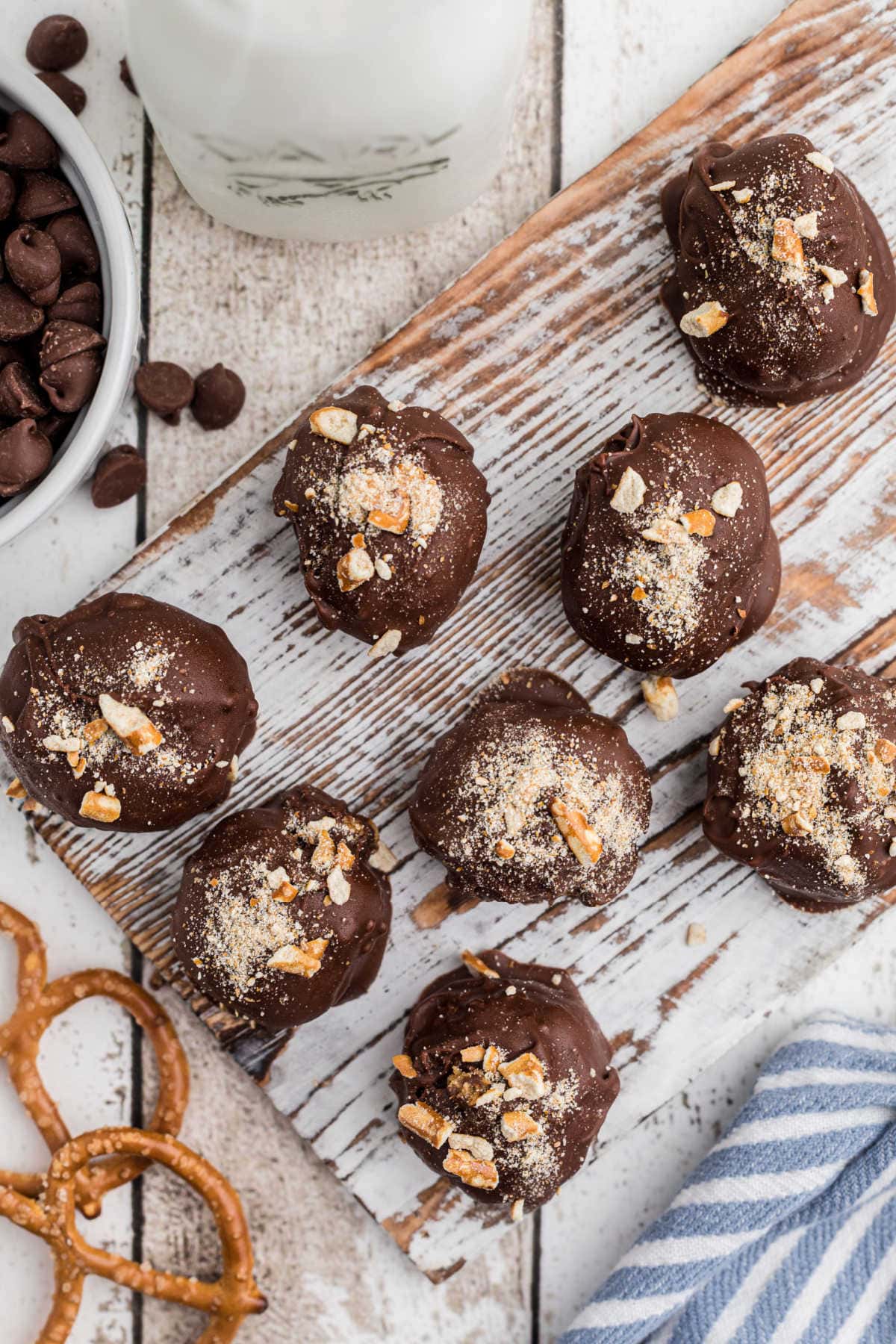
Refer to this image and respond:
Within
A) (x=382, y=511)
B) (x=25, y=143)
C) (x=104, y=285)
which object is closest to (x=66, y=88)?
(x=25, y=143)

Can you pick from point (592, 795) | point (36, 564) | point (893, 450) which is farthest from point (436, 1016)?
point (893, 450)

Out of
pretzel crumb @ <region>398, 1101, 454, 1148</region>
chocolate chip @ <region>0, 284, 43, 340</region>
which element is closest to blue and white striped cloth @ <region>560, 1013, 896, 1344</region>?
pretzel crumb @ <region>398, 1101, 454, 1148</region>

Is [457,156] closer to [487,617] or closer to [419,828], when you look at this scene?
[487,617]

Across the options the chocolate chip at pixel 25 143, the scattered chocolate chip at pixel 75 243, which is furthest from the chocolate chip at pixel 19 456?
the chocolate chip at pixel 25 143

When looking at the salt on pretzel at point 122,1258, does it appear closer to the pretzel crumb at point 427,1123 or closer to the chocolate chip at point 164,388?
the pretzel crumb at point 427,1123

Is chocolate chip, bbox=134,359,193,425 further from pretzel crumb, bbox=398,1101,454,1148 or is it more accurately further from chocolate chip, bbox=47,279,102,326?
pretzel crumb, bbox=398,1101,454,1148

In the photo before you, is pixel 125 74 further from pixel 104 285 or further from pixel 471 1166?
pixel 471 1166
